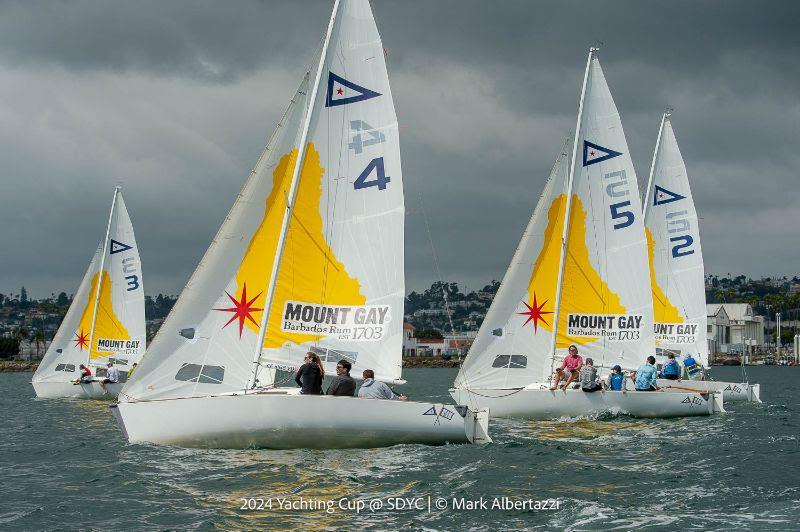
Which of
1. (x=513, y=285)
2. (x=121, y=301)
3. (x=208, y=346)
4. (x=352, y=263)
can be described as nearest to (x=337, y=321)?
(x=352, y=263)

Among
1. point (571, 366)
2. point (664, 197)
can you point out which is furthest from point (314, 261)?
point (664, 197)

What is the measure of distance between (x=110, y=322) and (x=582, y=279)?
22.1 meters

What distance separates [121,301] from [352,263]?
24227mm

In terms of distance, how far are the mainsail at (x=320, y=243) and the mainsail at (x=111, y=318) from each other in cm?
2348

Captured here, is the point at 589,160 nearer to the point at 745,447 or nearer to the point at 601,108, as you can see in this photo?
the point at 601,108

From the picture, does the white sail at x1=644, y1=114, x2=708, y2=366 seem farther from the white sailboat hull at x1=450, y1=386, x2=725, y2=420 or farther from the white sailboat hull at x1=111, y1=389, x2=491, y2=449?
the white sailboat hull at x1=111, y1=389, x2=491, y2=449

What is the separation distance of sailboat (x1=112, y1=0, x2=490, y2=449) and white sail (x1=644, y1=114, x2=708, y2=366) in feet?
67.7

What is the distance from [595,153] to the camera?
28.2m

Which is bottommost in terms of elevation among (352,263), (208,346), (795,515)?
(795,515)

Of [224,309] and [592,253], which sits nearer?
[224,309]

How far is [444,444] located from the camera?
17.5m

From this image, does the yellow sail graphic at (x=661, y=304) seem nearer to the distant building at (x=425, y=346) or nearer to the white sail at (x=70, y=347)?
the white sail at (x=70, y=347)

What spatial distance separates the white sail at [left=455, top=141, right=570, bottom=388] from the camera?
26031mm

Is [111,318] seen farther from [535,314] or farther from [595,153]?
[595,153]
